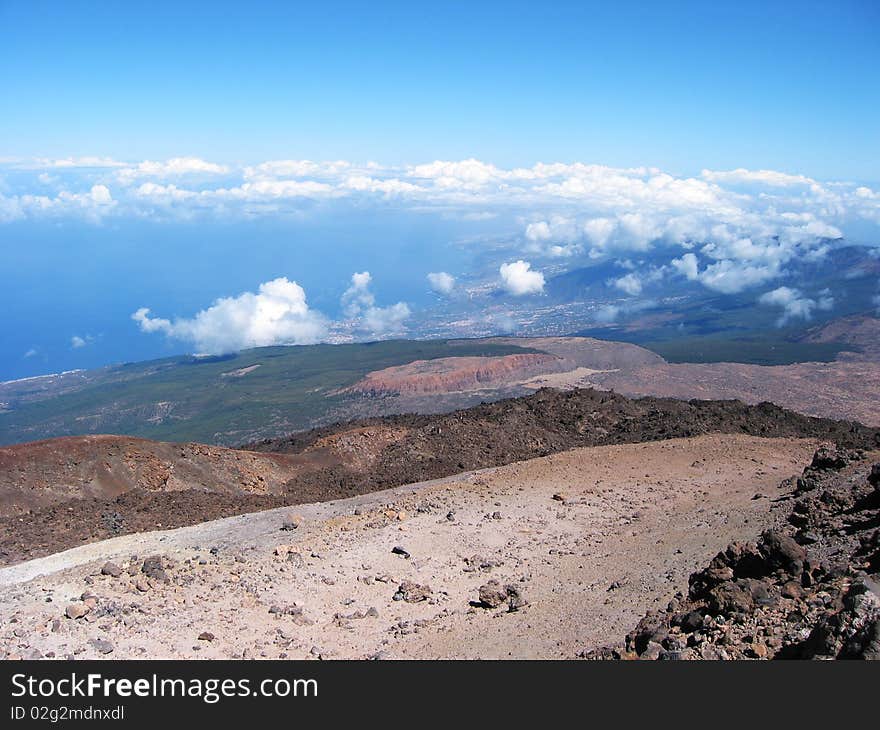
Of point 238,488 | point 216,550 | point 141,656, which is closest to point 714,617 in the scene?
point 141,656

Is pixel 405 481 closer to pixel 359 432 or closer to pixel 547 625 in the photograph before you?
pixel 359 432

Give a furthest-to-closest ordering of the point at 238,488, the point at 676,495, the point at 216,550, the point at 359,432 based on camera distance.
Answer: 1. the point at 359,432
2. the point at 238,488
3. the point at 676,495
4. the point at 216,550

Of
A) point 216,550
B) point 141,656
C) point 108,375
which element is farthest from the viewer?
point 108,375

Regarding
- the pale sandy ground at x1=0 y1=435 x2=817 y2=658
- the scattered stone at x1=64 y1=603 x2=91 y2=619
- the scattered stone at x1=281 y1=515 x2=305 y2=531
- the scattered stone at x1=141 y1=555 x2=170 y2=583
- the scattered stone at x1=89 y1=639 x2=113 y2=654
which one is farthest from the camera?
the scattered stone at x1=281 y1=515 x2=305 y2=531

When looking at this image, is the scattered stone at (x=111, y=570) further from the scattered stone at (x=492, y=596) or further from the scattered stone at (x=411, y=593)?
the scattered stone at (x=492, y=596)

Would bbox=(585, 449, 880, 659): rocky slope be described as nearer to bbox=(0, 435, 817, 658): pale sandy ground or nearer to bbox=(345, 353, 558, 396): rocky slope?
bbox=(0, 435, 817, 658): pale sandy ground

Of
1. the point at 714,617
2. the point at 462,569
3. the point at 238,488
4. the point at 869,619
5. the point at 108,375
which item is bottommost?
the point at 108,375

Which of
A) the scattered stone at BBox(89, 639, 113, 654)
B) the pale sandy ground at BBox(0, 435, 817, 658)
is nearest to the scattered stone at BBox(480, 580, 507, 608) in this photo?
the pale sandy ground at BBox(0, 435, 817, 658)
